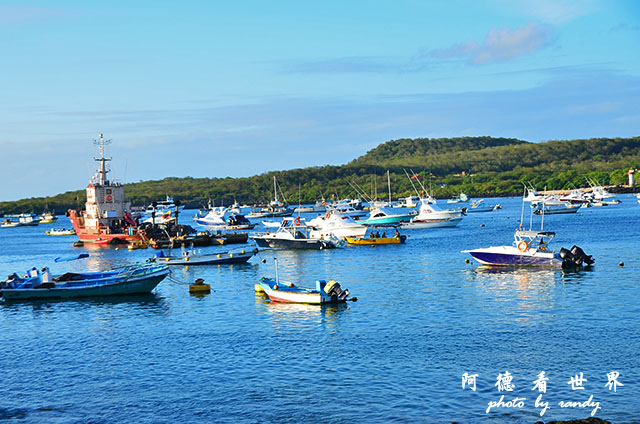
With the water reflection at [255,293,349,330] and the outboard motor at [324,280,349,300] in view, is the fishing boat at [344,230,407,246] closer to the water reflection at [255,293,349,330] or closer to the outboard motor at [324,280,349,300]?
the water reflection at [255,293,349,330]

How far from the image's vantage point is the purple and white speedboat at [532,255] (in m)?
57.0

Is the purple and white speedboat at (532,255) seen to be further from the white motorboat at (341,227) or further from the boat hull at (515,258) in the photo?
the white motorboat at (341,227)

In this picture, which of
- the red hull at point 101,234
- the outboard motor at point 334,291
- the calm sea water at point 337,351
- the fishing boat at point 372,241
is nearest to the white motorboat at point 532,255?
the calm sea water at point 337,351

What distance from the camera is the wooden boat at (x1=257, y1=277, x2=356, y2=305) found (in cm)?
4384

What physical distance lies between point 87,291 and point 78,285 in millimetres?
724

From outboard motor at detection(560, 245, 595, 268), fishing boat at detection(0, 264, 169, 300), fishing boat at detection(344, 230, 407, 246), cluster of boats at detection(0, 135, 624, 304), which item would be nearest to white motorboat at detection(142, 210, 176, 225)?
cluster of boats at detection(0, 135, 624, 304)

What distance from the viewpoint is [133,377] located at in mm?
30359

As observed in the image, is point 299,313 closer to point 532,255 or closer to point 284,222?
point 532,255

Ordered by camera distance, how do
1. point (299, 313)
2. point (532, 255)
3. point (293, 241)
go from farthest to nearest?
point (293, 241) → point (532, 255) → point (299, 313)

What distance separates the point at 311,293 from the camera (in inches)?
1735

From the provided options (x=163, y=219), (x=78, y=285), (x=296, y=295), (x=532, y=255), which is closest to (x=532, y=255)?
(x=532, y=255)

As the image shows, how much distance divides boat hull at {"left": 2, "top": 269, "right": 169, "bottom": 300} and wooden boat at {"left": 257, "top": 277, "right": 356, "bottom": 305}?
405 inches

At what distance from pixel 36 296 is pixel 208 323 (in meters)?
16.4

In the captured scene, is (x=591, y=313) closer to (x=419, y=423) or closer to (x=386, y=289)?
(x=386, y=289)
